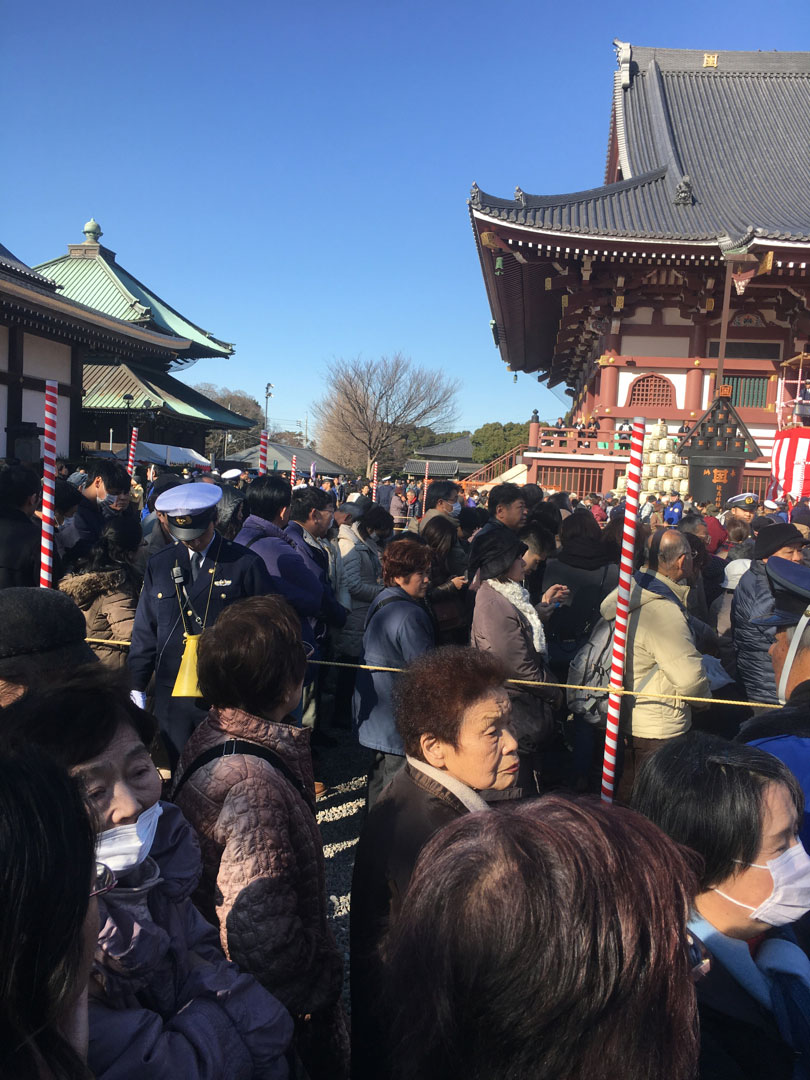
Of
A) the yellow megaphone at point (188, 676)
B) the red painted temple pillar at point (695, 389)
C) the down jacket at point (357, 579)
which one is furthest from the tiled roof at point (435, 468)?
the yellow megaphone at point (188, 676)

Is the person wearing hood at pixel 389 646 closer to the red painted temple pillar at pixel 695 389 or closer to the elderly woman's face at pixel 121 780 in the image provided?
the elderly woman's face at pixel 121 780

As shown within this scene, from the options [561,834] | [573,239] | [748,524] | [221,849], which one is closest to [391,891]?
[221,849]

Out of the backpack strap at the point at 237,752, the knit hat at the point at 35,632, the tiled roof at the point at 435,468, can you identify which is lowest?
the backpack strap at the point at 237,752

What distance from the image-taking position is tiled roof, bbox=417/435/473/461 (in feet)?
179

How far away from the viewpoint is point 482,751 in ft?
6.27

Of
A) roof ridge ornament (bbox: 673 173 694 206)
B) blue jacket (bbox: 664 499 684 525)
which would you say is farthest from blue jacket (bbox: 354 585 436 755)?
roof ridge ornament (bbox: 673 173 694 206)

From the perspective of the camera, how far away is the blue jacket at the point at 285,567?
4.00 meters

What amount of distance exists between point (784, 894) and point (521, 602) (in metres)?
2.28

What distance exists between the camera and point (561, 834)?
0.99 metres

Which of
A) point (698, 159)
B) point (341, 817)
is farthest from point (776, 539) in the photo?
point (698, 159)

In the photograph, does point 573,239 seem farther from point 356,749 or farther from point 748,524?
point 356,749

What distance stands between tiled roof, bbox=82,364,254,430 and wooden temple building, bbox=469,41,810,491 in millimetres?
9829

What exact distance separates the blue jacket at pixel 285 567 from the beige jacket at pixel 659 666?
5.51ft

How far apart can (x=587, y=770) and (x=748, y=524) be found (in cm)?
365
